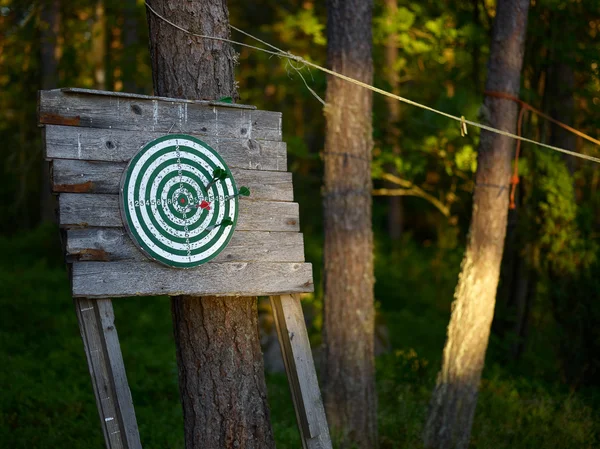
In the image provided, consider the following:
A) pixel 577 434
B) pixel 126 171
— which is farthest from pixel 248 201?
pixel 577 434

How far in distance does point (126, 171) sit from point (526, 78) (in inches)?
310

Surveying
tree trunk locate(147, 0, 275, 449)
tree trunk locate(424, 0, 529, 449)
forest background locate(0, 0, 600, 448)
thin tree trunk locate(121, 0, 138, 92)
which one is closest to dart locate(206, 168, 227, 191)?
tree trunk locate(147, 0, 275, 449)

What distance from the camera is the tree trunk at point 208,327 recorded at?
531 cm

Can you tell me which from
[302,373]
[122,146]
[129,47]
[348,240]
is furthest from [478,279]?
[129,47]

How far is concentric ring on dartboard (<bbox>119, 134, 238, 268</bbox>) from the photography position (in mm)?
4738

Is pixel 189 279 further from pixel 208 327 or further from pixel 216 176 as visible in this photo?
pixel 216 176

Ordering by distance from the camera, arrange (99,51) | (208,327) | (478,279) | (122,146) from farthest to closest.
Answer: (99,51)
(478,279)
(208,327)
(122,146)

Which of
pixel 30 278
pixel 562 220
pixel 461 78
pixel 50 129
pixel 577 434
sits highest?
pixel 461 78

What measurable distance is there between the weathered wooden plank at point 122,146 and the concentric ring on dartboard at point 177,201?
6 centimetres

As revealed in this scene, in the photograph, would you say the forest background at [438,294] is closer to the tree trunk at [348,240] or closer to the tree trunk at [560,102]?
the tree trunk at [560,102]

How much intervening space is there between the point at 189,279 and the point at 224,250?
0.30 meters

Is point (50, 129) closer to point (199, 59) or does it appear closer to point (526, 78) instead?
point (199, 59)

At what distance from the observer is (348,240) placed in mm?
8172

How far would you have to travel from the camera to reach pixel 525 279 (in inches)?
432
